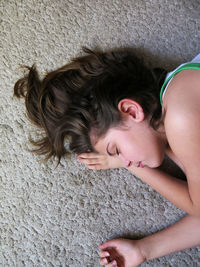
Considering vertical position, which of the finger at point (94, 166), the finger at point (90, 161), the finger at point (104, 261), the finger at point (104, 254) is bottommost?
the finger at point (104, 261)

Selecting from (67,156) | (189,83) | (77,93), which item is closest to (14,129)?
(67,156)

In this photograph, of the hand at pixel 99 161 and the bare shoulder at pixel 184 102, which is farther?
the hand at pixel 99 161

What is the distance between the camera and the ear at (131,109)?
659 mm

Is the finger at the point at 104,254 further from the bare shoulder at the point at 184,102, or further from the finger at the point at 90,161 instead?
the bare shoulder at the point at 184,102

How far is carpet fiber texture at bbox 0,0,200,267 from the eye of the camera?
0.87 metres

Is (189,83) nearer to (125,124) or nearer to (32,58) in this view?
(125,124)

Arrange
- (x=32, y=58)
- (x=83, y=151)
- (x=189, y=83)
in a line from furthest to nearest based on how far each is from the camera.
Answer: (x=32, y=58), (x=83, y=151), (x=189, y=83)

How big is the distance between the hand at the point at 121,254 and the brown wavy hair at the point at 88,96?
0.32 metres

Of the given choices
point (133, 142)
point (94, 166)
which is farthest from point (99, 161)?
point (133, 142)

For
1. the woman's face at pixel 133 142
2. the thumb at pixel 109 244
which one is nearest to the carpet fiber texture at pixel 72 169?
the thumb at pixel 109 244

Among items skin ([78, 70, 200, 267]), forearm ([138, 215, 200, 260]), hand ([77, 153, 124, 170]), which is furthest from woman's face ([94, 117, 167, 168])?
forearm ([138, 215, 200, 260])

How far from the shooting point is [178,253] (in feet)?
2.81

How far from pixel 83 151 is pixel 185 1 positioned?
58cm

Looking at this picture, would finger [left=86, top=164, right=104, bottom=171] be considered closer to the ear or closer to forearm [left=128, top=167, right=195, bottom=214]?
forearm [left=128, top=167, right=195, bottom=214]
